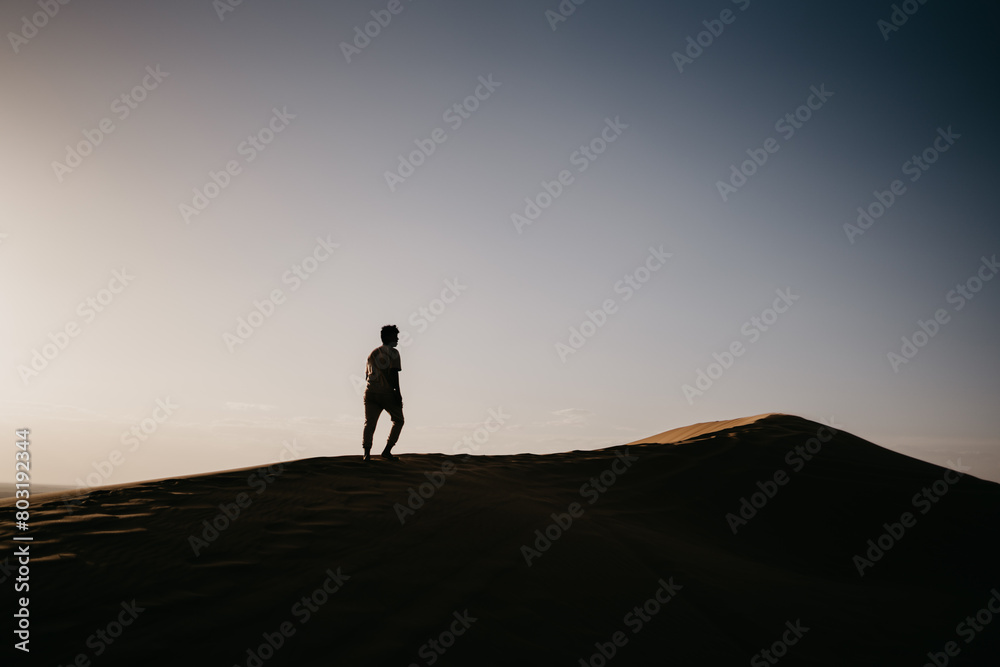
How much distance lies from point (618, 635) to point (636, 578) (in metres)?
0.82

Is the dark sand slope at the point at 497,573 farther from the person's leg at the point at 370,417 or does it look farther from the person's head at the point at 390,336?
the person's head at the point at 390,336

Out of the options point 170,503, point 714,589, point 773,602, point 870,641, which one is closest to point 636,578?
point 714,589

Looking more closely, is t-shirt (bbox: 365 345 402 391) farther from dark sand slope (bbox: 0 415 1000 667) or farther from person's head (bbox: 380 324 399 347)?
dark sand slope (bbox: 0 415 1000 667)

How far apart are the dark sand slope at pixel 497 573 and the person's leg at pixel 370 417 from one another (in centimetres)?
62

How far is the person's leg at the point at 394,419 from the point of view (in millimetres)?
8125

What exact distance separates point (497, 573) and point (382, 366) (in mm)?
4320

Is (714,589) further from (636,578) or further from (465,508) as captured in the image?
(465,508)

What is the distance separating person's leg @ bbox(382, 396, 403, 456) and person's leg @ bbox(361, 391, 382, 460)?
6.1 inches

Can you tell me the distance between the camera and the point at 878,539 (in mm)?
6645

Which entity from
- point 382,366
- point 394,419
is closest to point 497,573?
point 394,419

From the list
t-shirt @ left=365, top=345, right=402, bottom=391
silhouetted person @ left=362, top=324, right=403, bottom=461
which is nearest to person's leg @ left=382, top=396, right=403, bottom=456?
silhouetted person @ left=362, top=324, right=403, bottom=461

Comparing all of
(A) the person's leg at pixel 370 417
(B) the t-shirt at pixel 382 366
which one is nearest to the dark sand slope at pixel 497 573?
(A) the person's leg at pixel 370 417

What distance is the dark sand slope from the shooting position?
3.52 m

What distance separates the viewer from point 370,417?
8156 millimetres
